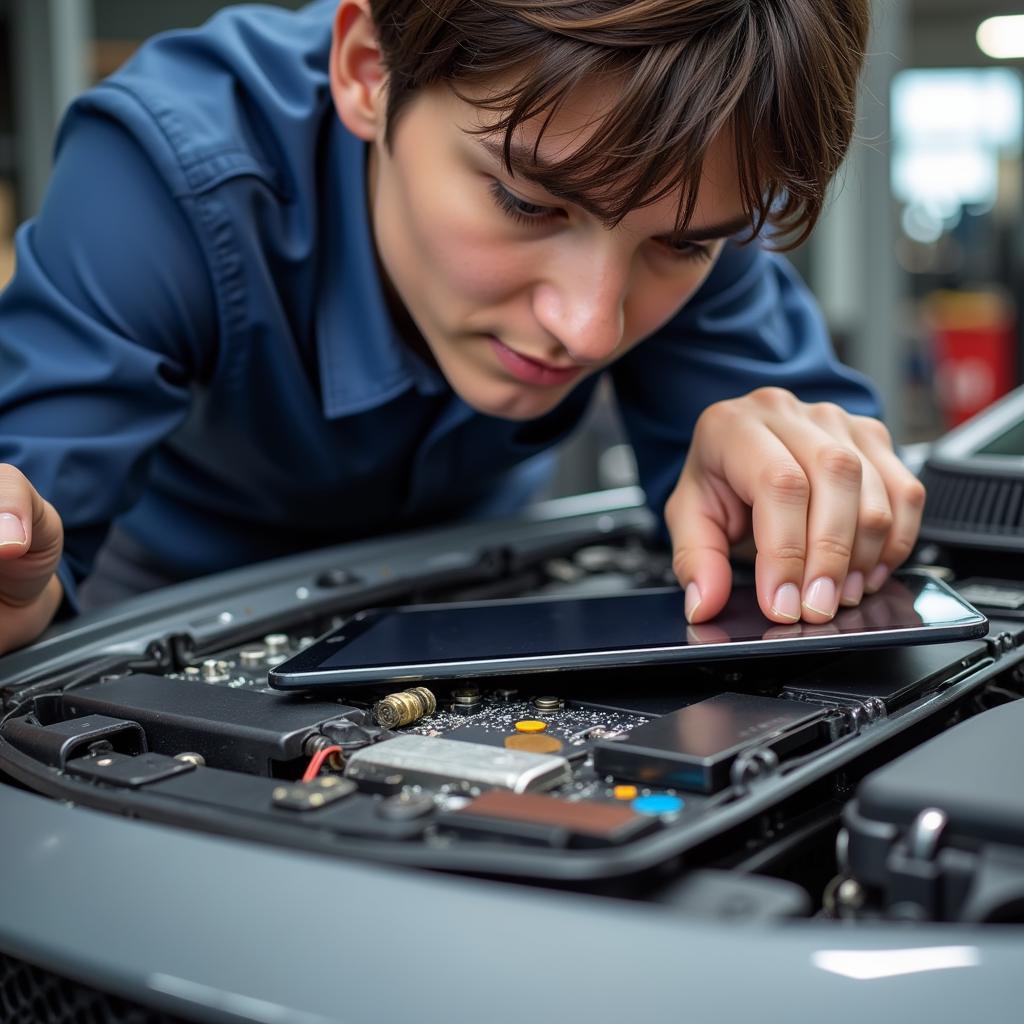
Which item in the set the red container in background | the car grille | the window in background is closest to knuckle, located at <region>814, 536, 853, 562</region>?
the car grille

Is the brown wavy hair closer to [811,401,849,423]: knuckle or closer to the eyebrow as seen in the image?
the eyebrow

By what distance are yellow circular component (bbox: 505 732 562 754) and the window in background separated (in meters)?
3.59

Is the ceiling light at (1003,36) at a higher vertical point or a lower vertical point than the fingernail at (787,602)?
higher

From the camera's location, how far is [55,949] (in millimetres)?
420

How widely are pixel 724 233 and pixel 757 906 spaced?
45cm

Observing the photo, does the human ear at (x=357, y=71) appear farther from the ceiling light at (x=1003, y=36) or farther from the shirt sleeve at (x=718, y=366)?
the ceiling light at (x=1003, y=36)

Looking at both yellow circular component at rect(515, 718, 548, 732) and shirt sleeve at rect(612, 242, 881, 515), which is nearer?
yellow circular component at rect(515, 718, 548, 732)

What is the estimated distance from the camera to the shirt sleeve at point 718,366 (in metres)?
1.05

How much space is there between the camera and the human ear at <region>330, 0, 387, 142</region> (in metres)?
0.84

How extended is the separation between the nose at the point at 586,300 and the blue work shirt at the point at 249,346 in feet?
0.88

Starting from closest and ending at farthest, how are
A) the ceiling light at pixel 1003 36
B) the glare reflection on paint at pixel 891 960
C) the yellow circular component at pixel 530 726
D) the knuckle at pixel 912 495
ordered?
the glare reflection on paint at pixel 891 960 < the yellow circular component at pixel 530 726 < the knuckle at pixel 912 495 < the ceiling light at pixel 1003 36

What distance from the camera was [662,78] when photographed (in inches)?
25.0

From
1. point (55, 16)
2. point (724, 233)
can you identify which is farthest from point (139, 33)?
point (724, 233)

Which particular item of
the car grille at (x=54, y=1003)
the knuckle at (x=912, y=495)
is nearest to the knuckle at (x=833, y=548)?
the knuckle at (x=912, y=495)
